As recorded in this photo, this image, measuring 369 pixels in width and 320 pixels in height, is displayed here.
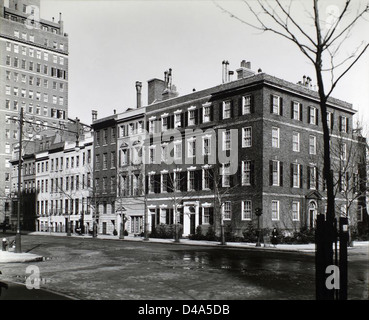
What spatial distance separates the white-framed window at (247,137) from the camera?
38084 mm

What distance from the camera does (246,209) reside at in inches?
1474

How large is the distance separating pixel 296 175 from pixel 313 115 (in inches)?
241

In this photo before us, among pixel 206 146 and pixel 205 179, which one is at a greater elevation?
pixel 206 146

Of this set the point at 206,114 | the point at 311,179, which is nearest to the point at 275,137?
the point at 311,179

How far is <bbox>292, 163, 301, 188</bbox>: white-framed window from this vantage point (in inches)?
1547

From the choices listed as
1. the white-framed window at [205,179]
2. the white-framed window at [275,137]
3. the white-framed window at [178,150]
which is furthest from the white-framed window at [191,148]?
the white-framed window at [275,137]

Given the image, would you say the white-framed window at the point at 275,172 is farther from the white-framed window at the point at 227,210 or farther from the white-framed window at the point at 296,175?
the white-framed window at the point at 227,210

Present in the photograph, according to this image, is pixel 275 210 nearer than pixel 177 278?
No

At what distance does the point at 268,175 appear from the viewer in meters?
37.0

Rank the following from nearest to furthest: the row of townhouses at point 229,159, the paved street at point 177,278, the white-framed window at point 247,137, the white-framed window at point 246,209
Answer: the paved street at point 177,278
the white-framed window at point 246,209
the row of townhouses at point 229,159
the white-framed window at point 247,137

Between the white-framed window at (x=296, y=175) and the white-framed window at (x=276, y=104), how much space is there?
497 centimetres

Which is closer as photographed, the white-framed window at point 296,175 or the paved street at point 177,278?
the paved street at point 177,278

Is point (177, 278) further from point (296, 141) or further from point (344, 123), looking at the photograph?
point (344, 123)
